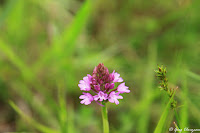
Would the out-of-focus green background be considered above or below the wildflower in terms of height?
above

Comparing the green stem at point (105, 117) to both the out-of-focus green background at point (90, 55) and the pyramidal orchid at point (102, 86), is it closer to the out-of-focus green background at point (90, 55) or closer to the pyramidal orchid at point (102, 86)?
the pyramidal orchid at point (102, 86)

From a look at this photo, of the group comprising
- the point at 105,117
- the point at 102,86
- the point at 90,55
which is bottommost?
the point at 105,117

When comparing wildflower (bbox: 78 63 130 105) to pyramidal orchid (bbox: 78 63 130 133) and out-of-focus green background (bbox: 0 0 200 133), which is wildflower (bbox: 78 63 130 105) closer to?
pyramidal orchid (bbox: 78 63 130 133)

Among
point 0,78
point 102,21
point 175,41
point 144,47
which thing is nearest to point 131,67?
point 144,47

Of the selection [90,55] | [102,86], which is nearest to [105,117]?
[102,86]

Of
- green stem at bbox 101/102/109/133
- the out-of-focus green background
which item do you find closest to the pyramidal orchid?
green stem at bbox 101/102/109/133

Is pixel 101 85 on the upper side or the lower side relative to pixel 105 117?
upper

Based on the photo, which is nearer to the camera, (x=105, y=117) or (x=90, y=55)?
(x=105, y=117)

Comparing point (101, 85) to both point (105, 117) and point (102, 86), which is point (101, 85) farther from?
point (105, 117)
